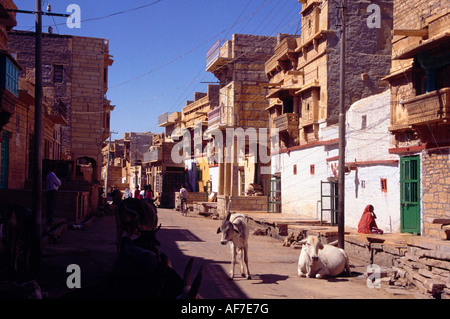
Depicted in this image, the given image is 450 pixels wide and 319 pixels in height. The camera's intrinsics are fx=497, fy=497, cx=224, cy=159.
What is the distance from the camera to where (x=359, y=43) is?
22.5 m

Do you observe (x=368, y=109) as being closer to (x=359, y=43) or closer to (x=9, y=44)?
(x=359, y=43)

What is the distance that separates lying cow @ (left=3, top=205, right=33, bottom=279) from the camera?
8.19m

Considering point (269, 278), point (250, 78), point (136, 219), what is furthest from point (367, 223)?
point (250, 78)

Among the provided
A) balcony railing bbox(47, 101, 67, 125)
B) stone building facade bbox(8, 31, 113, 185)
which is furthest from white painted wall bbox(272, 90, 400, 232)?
stone building facade bbox(8, 31, 113, 185)

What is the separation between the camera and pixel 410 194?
1559 centimetres

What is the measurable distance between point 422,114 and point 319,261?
215 inches

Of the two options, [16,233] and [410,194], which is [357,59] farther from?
[16,233]

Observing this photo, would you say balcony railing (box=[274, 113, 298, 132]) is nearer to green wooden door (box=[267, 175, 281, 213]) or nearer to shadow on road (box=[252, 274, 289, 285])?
green wooden door (box=[267, 175, 281, 213])

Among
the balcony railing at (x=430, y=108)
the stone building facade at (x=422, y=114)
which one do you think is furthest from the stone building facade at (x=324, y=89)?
the balcony railing at (x=430, y=108)

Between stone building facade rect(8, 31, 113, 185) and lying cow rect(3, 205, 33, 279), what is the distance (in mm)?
25382

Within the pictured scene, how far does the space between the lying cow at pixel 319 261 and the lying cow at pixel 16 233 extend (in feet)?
18.6

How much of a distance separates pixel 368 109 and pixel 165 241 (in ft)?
28.9
